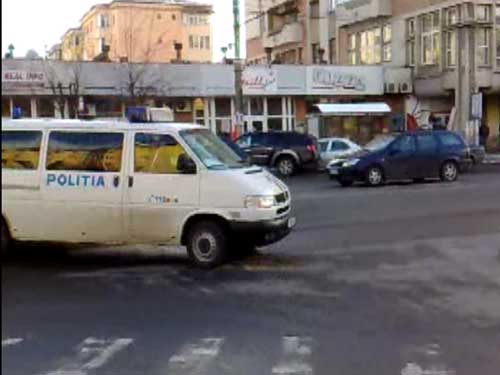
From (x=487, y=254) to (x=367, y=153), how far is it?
1227 centimetres

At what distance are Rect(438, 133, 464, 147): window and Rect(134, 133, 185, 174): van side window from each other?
49.2 ft

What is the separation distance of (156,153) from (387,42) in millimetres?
36342

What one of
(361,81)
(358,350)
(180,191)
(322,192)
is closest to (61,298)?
(180,191)

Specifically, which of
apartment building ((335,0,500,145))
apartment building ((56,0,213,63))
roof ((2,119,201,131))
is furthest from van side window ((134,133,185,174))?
apartment building ((56,0,213,63))

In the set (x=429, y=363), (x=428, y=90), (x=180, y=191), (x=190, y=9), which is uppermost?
(x=190, y=9)

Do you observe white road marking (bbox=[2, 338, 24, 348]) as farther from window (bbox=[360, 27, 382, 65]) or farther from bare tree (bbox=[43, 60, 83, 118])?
window (bbox=[360, 27, 382, 65])

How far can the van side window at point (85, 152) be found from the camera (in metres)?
9.39

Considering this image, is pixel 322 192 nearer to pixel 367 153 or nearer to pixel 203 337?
pixel 367 153

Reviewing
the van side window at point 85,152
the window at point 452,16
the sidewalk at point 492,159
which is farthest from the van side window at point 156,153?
the window at point 452,16

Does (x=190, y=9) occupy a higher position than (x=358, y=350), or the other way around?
(x=190, y=9)

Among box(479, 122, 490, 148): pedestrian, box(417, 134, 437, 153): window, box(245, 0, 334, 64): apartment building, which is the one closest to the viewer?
box(417, 134, 437, 153): window

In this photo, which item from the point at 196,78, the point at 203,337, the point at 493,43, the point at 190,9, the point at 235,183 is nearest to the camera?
the point at 203,337

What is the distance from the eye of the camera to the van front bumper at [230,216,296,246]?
30.3ft

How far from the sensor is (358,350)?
563 centimetres
